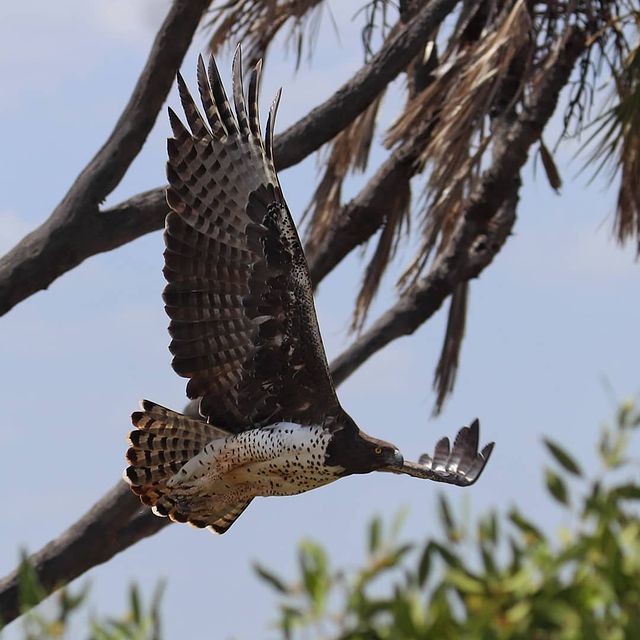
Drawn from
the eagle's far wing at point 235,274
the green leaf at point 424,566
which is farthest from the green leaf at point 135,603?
the eagle's far wing at point 235,274

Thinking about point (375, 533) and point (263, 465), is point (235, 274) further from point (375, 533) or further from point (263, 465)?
point (375, 533)

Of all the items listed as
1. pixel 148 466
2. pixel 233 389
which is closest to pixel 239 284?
pixel 233 389

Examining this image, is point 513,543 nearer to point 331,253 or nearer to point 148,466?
point 148,466

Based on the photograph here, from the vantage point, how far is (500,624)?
1.68 m

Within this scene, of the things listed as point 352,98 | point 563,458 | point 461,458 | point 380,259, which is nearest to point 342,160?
point 380,259

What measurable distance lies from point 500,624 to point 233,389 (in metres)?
4.13

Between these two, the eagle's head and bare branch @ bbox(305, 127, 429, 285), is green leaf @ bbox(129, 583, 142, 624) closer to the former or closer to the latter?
the eagle's head

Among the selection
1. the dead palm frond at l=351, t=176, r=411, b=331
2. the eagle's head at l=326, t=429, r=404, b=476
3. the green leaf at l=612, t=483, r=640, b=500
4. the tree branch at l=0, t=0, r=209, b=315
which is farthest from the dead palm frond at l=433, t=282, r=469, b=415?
the green leaf at l=612, t=483, r=640, b=500

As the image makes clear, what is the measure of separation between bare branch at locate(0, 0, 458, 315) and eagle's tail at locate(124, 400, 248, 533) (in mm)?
1410

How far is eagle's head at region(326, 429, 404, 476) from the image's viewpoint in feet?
17.2

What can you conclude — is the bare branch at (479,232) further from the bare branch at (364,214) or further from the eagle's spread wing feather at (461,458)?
the eagle's spread wing feather at (461,458)

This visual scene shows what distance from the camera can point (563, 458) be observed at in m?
1.86

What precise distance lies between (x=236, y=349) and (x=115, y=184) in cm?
160

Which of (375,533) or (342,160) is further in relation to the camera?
(342,160)
